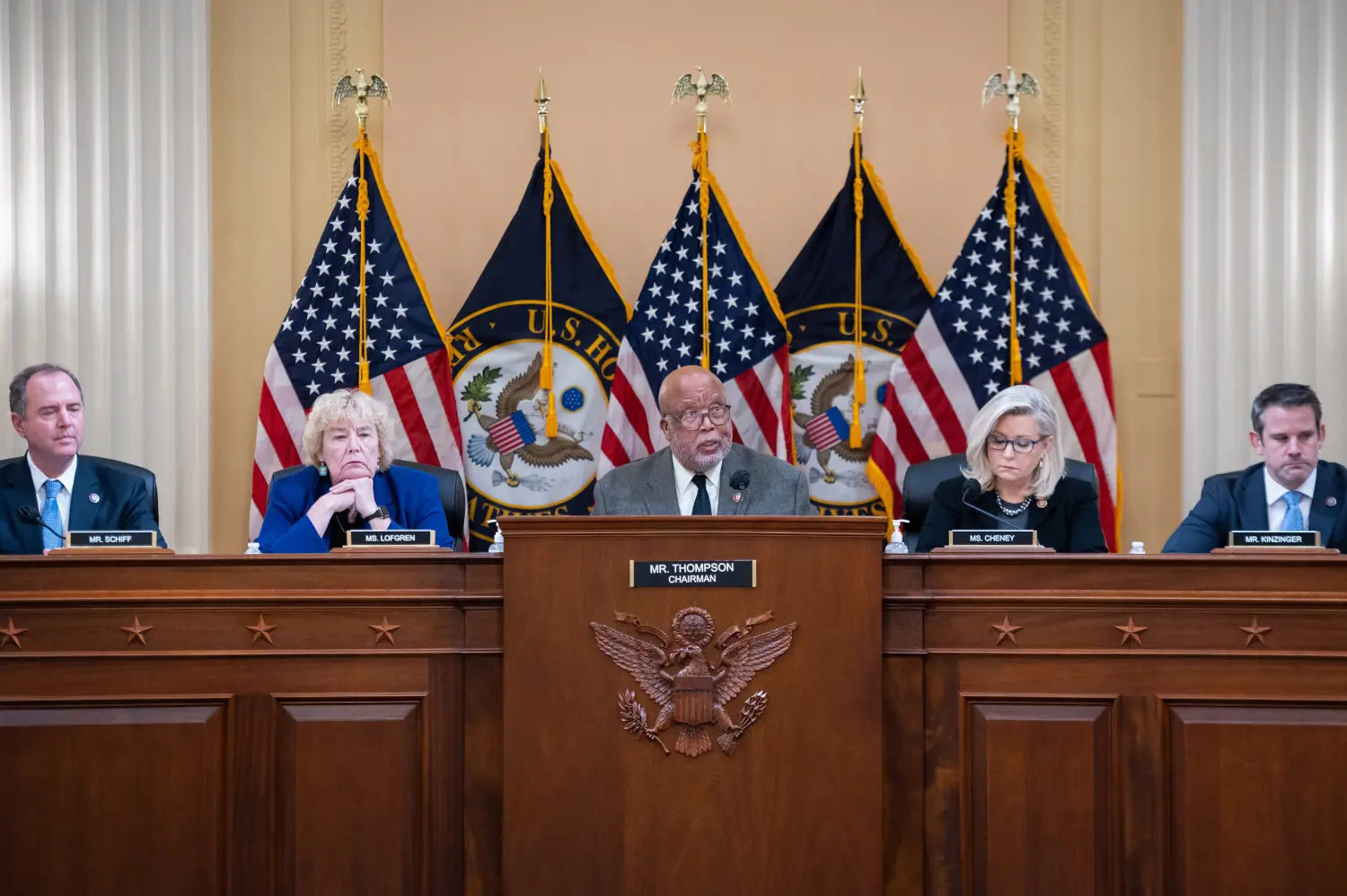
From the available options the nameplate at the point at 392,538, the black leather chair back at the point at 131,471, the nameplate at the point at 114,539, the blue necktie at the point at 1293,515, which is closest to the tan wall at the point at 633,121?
the black leather chair back at the point at 131,471

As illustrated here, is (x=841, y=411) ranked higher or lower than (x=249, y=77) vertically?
lower

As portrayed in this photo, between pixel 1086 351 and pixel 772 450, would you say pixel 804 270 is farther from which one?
pixel 1086 351

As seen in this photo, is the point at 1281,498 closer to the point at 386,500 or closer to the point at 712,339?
the point at 712,339

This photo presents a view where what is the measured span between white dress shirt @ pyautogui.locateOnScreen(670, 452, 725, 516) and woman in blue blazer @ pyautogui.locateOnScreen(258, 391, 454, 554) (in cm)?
74

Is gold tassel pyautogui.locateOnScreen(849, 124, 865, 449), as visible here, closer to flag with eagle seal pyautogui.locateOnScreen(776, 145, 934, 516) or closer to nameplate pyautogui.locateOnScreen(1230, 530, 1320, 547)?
flag with eagle seal pyautogui.locateOnScreen(776, 145, 934, 516)

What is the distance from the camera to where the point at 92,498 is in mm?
4016

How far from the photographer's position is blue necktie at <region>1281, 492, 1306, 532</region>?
13.2ft

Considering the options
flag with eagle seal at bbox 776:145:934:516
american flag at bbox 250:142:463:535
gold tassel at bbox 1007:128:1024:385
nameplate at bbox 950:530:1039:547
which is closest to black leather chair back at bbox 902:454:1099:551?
gold tassel at bbox 1007:128:1024:385

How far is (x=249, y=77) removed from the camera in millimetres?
5367

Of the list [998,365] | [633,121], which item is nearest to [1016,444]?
[998,365]

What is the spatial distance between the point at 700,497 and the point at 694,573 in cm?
143

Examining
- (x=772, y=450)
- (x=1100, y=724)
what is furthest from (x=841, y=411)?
(x=1100, y=724)

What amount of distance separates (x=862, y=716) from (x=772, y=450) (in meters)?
2.33

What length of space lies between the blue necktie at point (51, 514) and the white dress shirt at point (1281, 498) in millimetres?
3698
